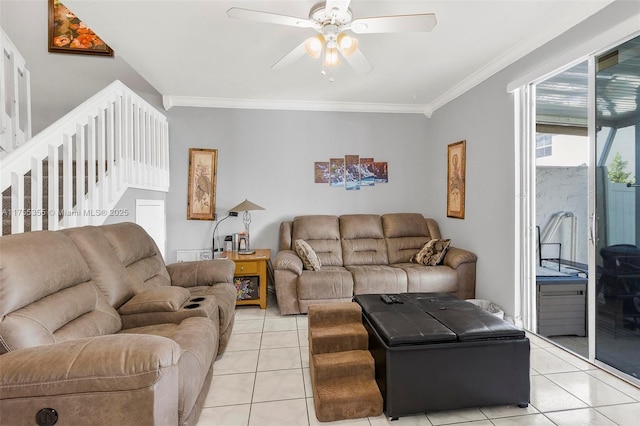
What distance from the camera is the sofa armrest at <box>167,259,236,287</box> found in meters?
2.67

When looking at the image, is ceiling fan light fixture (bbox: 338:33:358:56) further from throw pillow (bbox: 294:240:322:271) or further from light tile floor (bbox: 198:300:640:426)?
light tile floor (bbox: 198:300:640:426)

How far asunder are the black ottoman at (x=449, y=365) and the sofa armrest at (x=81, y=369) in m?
1.16

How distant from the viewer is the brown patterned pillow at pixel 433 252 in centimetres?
356

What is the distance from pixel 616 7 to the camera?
1996 mm

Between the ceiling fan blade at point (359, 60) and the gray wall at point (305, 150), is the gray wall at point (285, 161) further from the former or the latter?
the ceiling fan blade at point (359, 60)

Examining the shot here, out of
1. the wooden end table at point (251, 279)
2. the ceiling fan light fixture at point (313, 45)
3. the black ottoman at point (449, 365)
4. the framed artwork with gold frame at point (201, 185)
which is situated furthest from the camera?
the framed artwork with gold frame at point (201, 185)

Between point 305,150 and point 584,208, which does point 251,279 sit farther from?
point 584,208

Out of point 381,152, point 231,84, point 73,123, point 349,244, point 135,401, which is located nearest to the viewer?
point 135,401

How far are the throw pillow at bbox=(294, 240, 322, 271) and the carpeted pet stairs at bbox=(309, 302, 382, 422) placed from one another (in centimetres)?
131

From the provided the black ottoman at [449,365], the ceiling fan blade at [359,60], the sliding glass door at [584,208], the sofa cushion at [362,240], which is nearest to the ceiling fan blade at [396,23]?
the ceiling fan blade at [359,60]

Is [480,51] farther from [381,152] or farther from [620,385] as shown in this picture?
[620,385]

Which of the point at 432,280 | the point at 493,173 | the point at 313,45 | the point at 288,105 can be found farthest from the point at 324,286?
the point at 288,105

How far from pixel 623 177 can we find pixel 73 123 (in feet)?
12.6

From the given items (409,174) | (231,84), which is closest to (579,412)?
(409,174)
